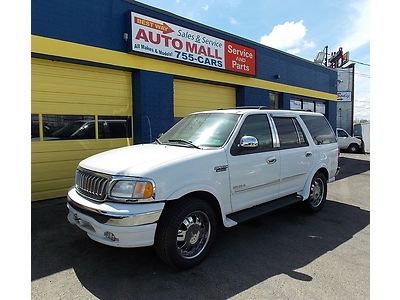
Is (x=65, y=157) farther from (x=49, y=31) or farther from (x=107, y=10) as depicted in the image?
(x=107, y=10)

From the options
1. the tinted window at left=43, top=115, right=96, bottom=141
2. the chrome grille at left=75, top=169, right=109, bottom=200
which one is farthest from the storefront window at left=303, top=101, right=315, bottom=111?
the chrome grille at left=75, top=169, right=109, bottom=200

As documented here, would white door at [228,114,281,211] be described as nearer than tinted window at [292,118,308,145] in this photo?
Yes

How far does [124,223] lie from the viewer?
10.5 feet

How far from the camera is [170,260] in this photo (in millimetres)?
3488

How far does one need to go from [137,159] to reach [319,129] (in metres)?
4.20

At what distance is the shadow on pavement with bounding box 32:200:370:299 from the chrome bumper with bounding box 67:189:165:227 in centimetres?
72

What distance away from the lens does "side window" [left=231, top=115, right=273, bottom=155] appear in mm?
4297

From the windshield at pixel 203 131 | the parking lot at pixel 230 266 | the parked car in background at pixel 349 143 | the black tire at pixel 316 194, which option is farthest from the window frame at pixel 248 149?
the parked car in background at pixel 349 143

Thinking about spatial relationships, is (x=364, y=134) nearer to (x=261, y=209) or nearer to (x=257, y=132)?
(x=257, y=132)

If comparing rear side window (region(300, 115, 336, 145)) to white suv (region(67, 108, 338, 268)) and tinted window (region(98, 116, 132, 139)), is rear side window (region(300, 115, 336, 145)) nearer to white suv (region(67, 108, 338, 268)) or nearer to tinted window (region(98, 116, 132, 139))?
white suv (region(67, 108, 338, 268))

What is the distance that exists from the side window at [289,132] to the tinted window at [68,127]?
16.0 feet

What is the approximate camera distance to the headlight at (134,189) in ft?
10.8

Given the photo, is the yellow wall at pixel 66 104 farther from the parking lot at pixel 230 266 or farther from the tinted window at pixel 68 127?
the parking lot at pixel 230 266

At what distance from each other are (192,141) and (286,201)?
2041 millimetres
